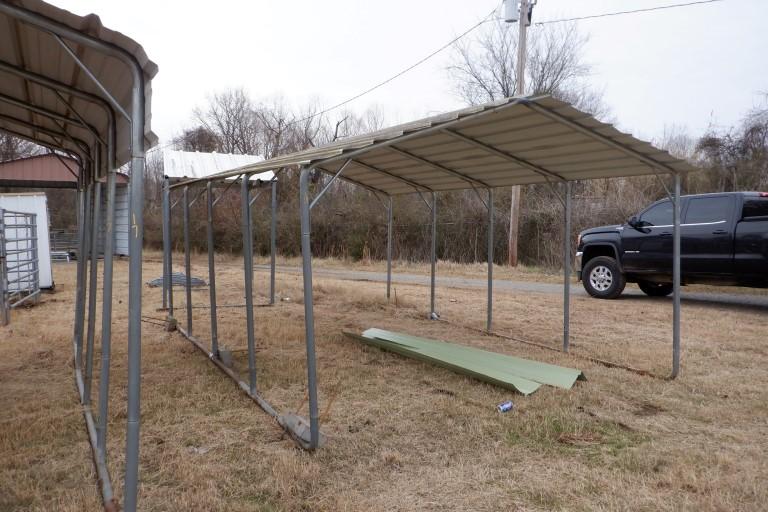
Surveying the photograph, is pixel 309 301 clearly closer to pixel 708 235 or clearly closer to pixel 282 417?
pixel 282 417

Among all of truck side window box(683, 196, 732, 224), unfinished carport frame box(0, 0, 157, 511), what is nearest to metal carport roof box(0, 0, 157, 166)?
unfinished carport frame box(0, 0, 157, 511)

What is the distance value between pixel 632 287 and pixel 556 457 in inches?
427

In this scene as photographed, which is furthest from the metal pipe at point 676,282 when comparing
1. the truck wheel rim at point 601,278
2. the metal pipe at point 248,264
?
the truck wheel rim at point 601,278

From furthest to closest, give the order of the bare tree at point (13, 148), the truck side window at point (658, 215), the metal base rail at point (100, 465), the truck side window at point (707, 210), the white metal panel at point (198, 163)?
the bare tree at point (13, 148), the white metal panel at point (198, 163), the truck side window at point (658, 215), the truck side window at point (707, 210), the metal base rail at point (100, 465)

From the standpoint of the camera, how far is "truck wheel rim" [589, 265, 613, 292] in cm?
1145

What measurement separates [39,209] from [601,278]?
11.3 meters

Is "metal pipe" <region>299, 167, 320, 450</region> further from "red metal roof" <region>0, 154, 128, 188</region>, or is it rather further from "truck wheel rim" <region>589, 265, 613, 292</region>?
A: "red metal roof" <region>0, 154, 128, 188</region>

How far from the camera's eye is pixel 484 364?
5.93 metres

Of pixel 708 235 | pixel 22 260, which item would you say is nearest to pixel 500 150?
pixel 708 235

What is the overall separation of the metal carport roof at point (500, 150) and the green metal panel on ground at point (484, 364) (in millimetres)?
2163

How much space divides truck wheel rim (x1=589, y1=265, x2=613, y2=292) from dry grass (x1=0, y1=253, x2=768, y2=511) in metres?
3.74

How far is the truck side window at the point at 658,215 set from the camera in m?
10.5

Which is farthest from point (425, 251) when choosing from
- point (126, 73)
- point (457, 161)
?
point (126, 73)

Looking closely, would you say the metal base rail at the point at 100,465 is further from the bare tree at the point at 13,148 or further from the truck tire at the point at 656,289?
the bare tree at the point at 13,148
